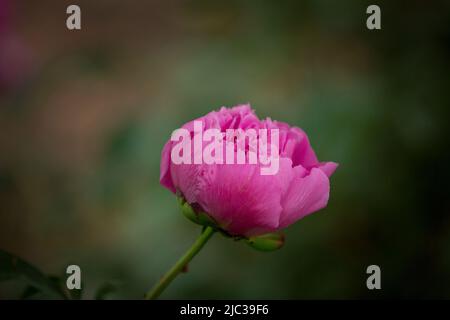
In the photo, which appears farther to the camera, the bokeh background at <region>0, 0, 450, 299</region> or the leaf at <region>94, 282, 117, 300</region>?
the bokeh background at <region>0, 0, 450, 299</region>

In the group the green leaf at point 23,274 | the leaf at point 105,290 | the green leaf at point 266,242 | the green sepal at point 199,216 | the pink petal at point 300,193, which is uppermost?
the pink petal at point 300,193

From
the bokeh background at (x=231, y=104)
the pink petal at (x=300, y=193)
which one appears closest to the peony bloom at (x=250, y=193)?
the pink petal at (x=300, y=193)

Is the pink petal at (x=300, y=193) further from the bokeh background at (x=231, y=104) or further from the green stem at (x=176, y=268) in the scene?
the bokeh background at (x=231, y=104)

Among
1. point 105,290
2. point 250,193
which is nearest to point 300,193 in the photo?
point 250,193

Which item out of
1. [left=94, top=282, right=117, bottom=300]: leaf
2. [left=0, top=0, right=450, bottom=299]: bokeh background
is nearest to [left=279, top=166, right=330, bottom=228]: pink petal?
[left=94, top=282, right=117, bottom=300]: leaf

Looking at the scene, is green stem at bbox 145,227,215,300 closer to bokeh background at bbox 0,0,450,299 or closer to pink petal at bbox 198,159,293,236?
pink petal at bbox 198,159,293,236

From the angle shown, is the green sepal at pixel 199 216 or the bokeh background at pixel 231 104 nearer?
the green sepal at pixel 199 216
